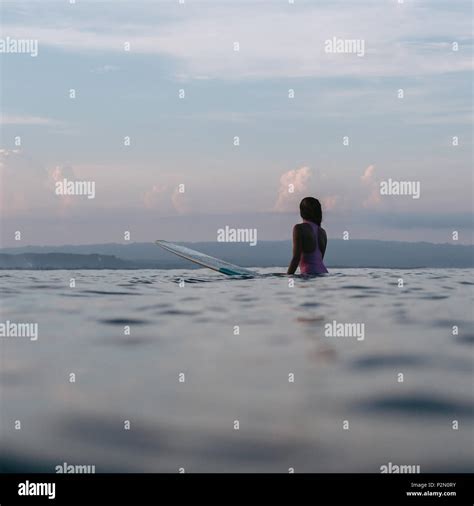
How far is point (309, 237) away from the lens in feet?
39.6

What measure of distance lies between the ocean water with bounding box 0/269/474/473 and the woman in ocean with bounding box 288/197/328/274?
2925 mm

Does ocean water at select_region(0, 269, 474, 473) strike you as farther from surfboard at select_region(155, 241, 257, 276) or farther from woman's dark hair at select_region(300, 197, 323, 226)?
surfboard at select_region(155, 241, 257, 276)

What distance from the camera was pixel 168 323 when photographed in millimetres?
8102

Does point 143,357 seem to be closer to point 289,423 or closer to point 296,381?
point 296,381

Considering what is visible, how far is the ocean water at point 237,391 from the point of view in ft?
11.9

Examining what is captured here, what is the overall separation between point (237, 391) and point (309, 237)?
25.0 ft

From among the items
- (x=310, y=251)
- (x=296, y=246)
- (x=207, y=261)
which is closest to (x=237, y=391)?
(x=296, y=246)

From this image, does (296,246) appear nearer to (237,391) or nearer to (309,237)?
(309,237)

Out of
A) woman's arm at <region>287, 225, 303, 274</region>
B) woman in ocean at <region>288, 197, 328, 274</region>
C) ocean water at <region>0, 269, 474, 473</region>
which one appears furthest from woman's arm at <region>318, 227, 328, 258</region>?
ocean water at <region>0, 269, 474, 473</region>

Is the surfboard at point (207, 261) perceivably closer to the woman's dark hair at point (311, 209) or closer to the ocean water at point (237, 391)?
the woman's dark hair at point (311, 209)

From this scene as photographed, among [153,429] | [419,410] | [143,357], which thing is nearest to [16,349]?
[143,357]

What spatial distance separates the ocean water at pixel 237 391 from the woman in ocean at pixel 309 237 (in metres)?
2.92
